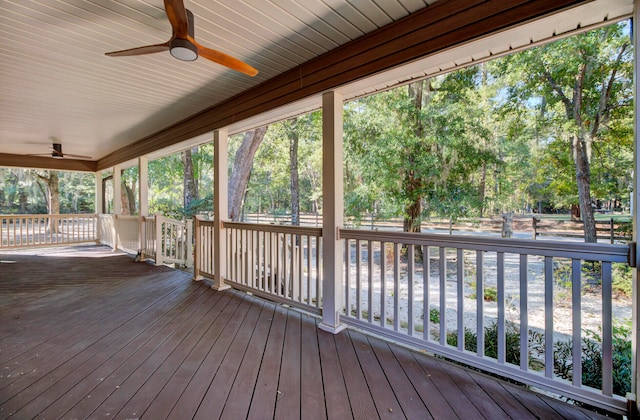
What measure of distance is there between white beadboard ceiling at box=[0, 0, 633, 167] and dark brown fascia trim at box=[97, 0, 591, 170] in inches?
2.7

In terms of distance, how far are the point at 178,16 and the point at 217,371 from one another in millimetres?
2250

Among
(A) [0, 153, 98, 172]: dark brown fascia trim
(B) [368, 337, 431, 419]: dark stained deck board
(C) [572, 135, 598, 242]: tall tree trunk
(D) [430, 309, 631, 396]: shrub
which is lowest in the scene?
(D) [430, 309, 631, 396]: shrub

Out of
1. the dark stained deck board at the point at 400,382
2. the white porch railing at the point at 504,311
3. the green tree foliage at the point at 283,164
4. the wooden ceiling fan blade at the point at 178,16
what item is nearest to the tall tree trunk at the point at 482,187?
the white porch railing at the point at 504,311

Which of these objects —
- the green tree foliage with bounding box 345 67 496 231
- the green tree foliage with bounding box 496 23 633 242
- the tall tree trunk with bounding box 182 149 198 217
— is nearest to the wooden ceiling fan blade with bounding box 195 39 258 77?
the green tree foliage with bounding box 345 67 496 231

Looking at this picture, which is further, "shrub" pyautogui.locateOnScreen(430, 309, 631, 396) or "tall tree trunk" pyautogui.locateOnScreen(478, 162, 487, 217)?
"tall tree trunk" pyautogui.locateOnScreen(478, 162, 487, 217)

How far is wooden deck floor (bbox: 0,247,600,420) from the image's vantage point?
5.16 feet

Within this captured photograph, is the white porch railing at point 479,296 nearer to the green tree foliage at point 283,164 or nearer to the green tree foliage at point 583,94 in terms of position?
the green tree foliage at point 583,94

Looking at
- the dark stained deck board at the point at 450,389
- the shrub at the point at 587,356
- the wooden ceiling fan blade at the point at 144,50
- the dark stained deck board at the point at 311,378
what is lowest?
the shrub at the point at 587,356

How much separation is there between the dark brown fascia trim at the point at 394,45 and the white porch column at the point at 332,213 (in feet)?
0.74

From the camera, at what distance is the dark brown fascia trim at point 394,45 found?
5.44 feet

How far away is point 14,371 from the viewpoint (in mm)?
1935

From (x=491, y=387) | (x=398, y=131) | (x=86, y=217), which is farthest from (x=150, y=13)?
(x=86, y=217)

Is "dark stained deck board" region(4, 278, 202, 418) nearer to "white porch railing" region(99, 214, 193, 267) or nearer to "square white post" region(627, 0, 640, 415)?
"white porch railing" region(99, 214, 193, 267)

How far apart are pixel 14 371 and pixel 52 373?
271 millimetres
